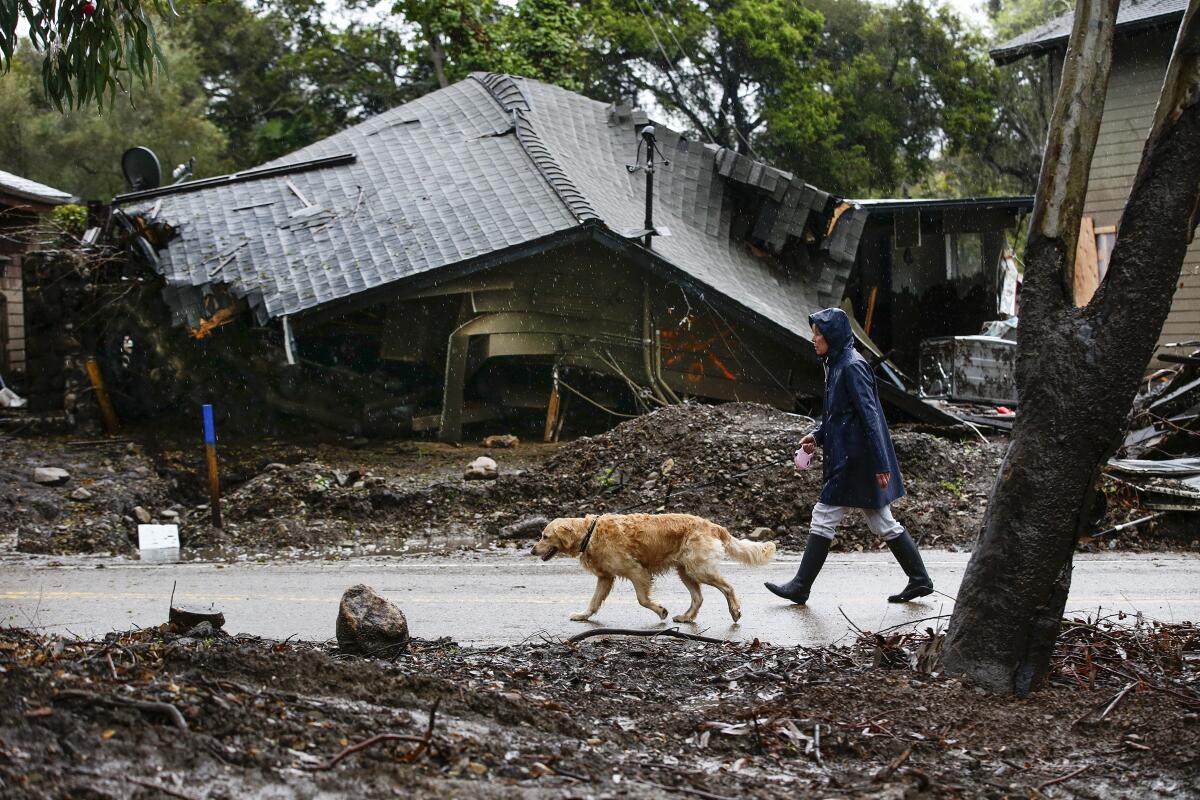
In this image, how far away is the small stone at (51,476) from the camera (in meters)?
14.0

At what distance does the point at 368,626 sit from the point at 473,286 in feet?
35.5

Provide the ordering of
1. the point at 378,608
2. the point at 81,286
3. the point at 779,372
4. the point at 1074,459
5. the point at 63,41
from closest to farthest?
the point at 1074,459, the point at 378,608, the point at 63,41, the point at 779,372, the point at 81,286

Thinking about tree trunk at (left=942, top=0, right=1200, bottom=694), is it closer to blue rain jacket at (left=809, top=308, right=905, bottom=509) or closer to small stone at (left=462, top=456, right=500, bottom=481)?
blue rain jacket at (left=809, top=308, right=905, bottom=509)

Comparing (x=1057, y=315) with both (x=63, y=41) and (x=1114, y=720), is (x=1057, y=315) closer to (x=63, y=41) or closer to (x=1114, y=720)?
(x=1114, y=720)

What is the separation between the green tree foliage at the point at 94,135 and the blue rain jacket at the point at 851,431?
3641 cm

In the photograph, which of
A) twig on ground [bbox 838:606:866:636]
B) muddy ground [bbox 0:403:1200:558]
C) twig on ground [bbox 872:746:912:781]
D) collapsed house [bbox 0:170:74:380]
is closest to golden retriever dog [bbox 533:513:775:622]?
twig on ground [bbox 838:606:866:636]

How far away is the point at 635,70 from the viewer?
46.0m

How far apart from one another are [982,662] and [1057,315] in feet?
5.93

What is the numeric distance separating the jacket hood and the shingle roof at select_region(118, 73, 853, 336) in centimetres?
872

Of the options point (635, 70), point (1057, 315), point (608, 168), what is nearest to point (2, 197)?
point (608, 168)

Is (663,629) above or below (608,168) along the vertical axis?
below

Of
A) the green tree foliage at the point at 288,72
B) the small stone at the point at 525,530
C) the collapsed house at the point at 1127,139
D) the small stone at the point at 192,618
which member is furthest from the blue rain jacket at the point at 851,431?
the green tree foliage at the point at 288,72

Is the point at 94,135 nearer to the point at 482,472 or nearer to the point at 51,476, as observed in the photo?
the point at 51,476

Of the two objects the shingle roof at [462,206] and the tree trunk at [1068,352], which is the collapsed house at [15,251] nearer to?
the shingle roof at [462,206]
